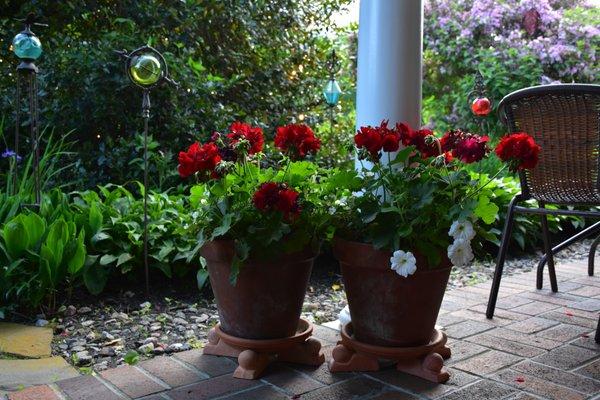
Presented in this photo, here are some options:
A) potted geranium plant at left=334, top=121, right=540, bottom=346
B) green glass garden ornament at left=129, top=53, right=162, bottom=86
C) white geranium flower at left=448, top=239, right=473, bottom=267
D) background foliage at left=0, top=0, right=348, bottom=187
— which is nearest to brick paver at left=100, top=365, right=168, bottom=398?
potted geranium plant at left=334, top=121, right=540, bottom=346

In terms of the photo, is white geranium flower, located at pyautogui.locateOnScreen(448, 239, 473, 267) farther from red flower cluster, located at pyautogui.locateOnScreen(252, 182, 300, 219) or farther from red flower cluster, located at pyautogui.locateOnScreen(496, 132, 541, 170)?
red flower cluster, located at pyautogui.locateOnScreen(252, 182, 300, 219)

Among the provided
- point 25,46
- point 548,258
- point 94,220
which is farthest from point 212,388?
point 25,46

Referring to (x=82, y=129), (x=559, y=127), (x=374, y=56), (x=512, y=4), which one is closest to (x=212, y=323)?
(x=374, y=56)

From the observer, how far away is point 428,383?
5.61 ft

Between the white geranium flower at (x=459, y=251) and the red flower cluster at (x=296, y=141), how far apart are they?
1.61ft

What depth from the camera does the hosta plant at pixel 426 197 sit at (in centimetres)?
166

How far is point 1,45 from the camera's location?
378 centimetres

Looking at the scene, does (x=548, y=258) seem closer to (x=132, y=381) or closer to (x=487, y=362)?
(x=487, y=362)

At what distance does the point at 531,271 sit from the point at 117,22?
2999 millimetres

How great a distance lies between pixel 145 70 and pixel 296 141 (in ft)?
3.50

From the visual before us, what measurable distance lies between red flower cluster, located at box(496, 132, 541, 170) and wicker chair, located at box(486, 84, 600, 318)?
514 mm

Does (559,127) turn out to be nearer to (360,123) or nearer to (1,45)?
(360,123)

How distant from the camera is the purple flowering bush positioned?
6.32m

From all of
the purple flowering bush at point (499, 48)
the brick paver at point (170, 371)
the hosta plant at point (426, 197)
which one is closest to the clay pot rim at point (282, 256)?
the hosta plant at point (426, 197)
